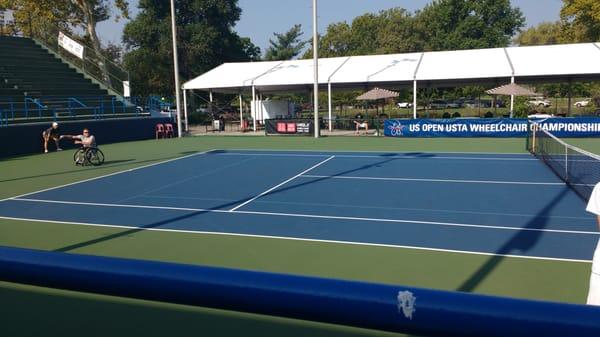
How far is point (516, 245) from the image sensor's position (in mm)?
8578

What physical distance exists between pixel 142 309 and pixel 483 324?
1.86 meters

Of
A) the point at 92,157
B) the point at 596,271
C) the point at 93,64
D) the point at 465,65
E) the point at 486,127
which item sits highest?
the point at 93,64

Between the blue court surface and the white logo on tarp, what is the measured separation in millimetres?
7387

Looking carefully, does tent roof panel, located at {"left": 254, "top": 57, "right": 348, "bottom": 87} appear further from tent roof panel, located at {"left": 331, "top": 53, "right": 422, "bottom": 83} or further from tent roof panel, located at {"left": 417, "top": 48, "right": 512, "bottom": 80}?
tent roof panel, located at {"left": 417, "top": 48, "right": 512, "bottom": 80}

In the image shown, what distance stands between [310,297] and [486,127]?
3075cm

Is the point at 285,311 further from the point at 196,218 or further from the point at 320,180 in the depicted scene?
the point at 320,180

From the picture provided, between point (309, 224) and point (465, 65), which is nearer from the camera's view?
point (309, 224)

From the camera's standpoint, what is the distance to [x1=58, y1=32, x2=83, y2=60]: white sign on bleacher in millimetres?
38438

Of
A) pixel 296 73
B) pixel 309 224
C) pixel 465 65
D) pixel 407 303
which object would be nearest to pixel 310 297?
pixel 407 303

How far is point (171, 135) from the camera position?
3659 centimetres

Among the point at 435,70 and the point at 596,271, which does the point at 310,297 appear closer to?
the point at 596,271

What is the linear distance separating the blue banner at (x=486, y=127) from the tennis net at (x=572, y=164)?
6690 millimetres

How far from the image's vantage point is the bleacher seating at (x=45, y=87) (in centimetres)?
3238

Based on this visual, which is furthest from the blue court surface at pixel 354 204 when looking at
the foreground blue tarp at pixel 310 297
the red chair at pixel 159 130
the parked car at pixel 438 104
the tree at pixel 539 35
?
the tree at pixel 539 35
